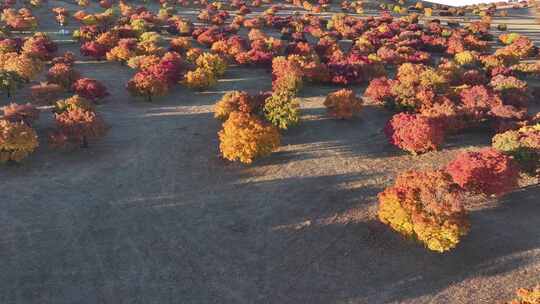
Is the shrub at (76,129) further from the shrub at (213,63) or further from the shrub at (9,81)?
the shrub at (213,63)

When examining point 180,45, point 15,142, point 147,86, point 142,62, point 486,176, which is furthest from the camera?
point 180,45

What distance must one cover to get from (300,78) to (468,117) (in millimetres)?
21994

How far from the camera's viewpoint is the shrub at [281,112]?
45406 mm

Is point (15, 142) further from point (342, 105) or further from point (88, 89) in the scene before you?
point (342, 105)

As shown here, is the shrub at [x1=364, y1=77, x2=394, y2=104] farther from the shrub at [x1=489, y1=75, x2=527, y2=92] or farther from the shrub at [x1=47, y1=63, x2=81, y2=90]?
the shrub at [x1=47, y1=63, x2=81, y2=90]

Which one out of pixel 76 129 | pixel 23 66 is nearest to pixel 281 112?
pixel 76 129

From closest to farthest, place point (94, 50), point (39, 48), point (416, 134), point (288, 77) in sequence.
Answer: point (416, 134) → point (288, 77) → point (39, 48) → point (94, 50)

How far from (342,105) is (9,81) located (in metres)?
40.2

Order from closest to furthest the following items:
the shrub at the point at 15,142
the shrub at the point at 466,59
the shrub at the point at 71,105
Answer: the shrub at the point at 15,142, the shrub at the point at 71,105, the shrub at the point at 466,59

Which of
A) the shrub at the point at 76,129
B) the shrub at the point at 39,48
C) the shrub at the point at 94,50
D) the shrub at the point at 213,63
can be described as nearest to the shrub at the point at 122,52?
the shrub at the point at 94,50

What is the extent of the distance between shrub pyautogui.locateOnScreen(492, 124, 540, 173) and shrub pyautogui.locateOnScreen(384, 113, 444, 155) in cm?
536

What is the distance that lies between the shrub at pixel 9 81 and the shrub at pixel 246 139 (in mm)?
30742

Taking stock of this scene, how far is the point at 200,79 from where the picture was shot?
58000mm

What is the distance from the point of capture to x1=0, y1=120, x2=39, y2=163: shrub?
3666cm
